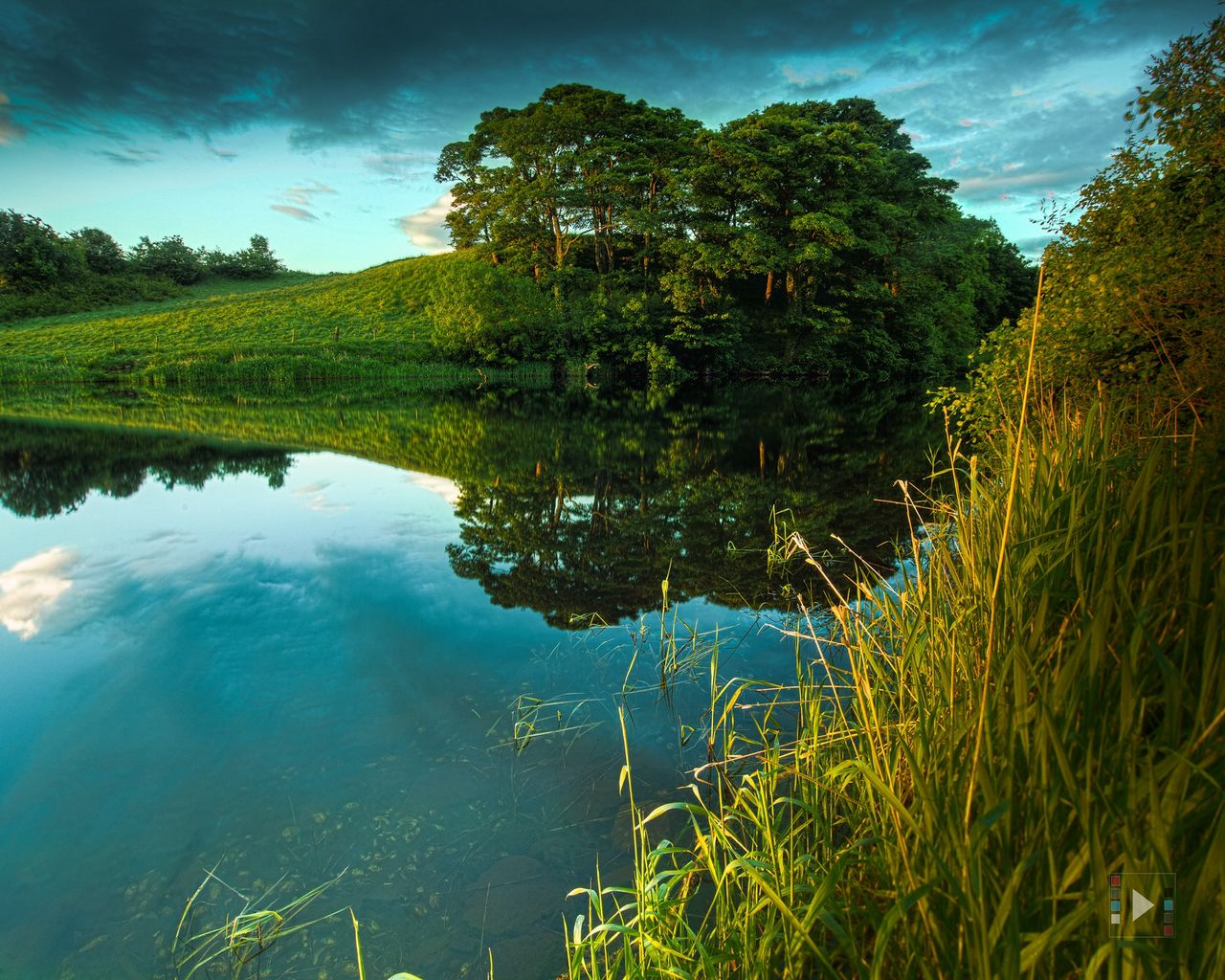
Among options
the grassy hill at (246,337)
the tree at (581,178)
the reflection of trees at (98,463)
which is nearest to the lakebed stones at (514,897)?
the reflection of trees at (98,463)

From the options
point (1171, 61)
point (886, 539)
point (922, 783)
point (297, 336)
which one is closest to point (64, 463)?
point (886, 539)

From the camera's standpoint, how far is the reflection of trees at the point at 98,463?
10.9m

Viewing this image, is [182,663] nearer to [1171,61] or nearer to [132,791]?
[132,791]

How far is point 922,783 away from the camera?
1.66 meters

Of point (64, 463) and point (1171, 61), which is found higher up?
point (1171, 61)

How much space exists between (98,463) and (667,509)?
38.4ft

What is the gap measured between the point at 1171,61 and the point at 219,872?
385 inches

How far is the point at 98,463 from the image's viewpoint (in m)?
13.1

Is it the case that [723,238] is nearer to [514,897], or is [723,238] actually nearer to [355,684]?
[355,684]

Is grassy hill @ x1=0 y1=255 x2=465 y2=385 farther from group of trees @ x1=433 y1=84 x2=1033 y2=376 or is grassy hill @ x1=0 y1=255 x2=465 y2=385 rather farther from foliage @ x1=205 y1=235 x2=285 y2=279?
foliage @ x1=205 y1=235 x2=285 y2=279

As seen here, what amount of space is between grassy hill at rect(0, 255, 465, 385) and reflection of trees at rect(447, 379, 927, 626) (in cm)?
2087

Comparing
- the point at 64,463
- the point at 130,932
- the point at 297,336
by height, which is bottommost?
the point at 130,932

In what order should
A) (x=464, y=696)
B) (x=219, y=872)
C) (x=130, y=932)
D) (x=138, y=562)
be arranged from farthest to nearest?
(x=138, y=562) → (x=464, y=696) → (x=219, y=872) → (x=130, y=932)

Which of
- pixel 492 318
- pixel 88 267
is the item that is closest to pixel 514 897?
pixel 492 318
